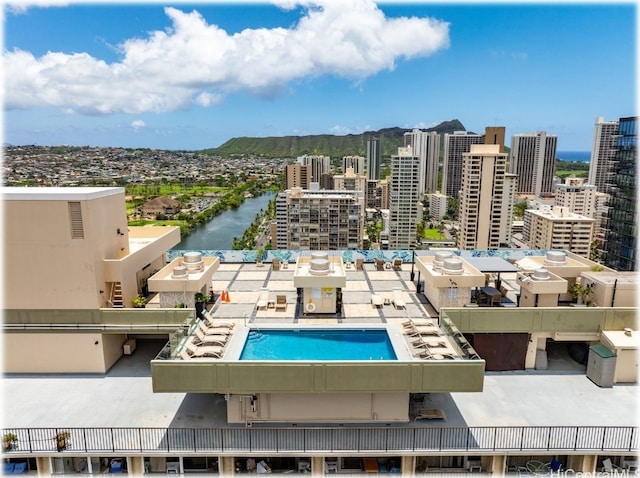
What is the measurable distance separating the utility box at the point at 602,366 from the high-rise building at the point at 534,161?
176923 mm

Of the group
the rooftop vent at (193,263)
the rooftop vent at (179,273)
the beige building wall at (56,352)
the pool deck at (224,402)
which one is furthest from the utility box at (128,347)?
the rooftop vent at (193,263)

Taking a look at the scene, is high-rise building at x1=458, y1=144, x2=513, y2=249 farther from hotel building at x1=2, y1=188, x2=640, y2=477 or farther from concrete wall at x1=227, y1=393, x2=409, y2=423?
concrete wall at x1=227, y1=393, x2=409, y2=423

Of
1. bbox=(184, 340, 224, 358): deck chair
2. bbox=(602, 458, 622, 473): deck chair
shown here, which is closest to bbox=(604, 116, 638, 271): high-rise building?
bbox=(602, 458, 622, 473): deck chair

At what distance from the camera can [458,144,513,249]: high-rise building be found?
232ft

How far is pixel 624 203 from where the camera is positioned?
37750 millimetres

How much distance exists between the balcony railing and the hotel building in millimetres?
49

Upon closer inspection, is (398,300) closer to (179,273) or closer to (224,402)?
(224,402)

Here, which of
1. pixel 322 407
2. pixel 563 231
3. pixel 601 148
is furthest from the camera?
pixel 601 148

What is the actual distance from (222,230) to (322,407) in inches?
3818

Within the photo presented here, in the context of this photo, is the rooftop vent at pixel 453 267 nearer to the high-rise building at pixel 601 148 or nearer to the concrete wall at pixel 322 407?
the concrete wall at pixel 322 407

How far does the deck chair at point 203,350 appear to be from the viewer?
1237 centimetres

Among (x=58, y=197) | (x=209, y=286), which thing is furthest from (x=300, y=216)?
(x=58, y=197)

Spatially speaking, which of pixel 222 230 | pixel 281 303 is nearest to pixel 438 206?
pixel 222 230

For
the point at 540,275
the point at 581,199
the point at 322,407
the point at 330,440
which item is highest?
the point at 540,275
